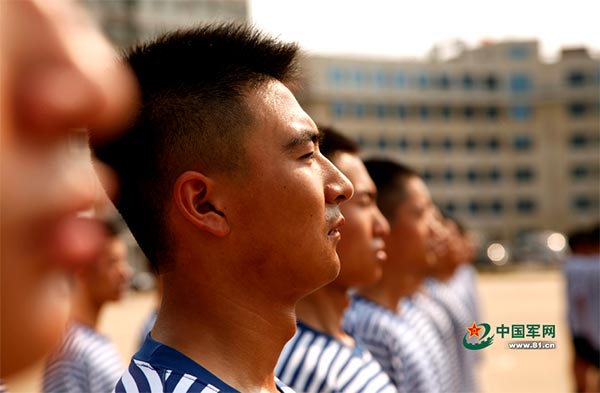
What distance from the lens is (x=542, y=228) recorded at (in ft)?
215

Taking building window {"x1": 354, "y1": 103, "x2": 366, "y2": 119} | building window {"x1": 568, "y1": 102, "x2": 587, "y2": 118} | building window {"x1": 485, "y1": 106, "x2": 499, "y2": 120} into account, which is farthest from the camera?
building window {"x1": 485, "y1": 106, "x2": 499, "y2": 120}

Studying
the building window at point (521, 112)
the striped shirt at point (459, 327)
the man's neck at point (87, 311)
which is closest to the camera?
the man's neck at point (87, 311)

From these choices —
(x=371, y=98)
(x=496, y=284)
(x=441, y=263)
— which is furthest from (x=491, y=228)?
(x=441, y=263)

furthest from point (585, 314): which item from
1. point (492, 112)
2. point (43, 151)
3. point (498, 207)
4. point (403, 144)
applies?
point (492, 112)

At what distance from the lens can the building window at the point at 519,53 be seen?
6366 cm

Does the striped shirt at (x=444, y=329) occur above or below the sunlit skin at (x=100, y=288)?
above

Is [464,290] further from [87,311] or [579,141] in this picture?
[579,141]

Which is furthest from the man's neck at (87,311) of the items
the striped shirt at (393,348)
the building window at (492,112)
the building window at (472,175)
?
the building window at (492,112)

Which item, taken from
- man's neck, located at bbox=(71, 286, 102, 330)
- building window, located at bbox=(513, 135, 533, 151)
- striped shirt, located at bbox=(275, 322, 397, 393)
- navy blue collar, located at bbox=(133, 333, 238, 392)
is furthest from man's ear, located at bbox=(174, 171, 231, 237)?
building window, located at bbox=(513, 135, 533, 151)

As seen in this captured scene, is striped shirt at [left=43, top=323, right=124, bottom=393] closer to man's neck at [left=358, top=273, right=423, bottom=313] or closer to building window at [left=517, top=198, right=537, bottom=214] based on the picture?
man's neck at [left=358, top=273, right=423, bottom=313]

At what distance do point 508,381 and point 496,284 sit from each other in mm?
25030

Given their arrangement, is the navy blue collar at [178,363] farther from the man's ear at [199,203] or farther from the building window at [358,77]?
the building window at [358,77]

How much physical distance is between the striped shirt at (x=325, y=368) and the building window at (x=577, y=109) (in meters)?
65.7

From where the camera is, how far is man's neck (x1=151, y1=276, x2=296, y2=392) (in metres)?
1.76
